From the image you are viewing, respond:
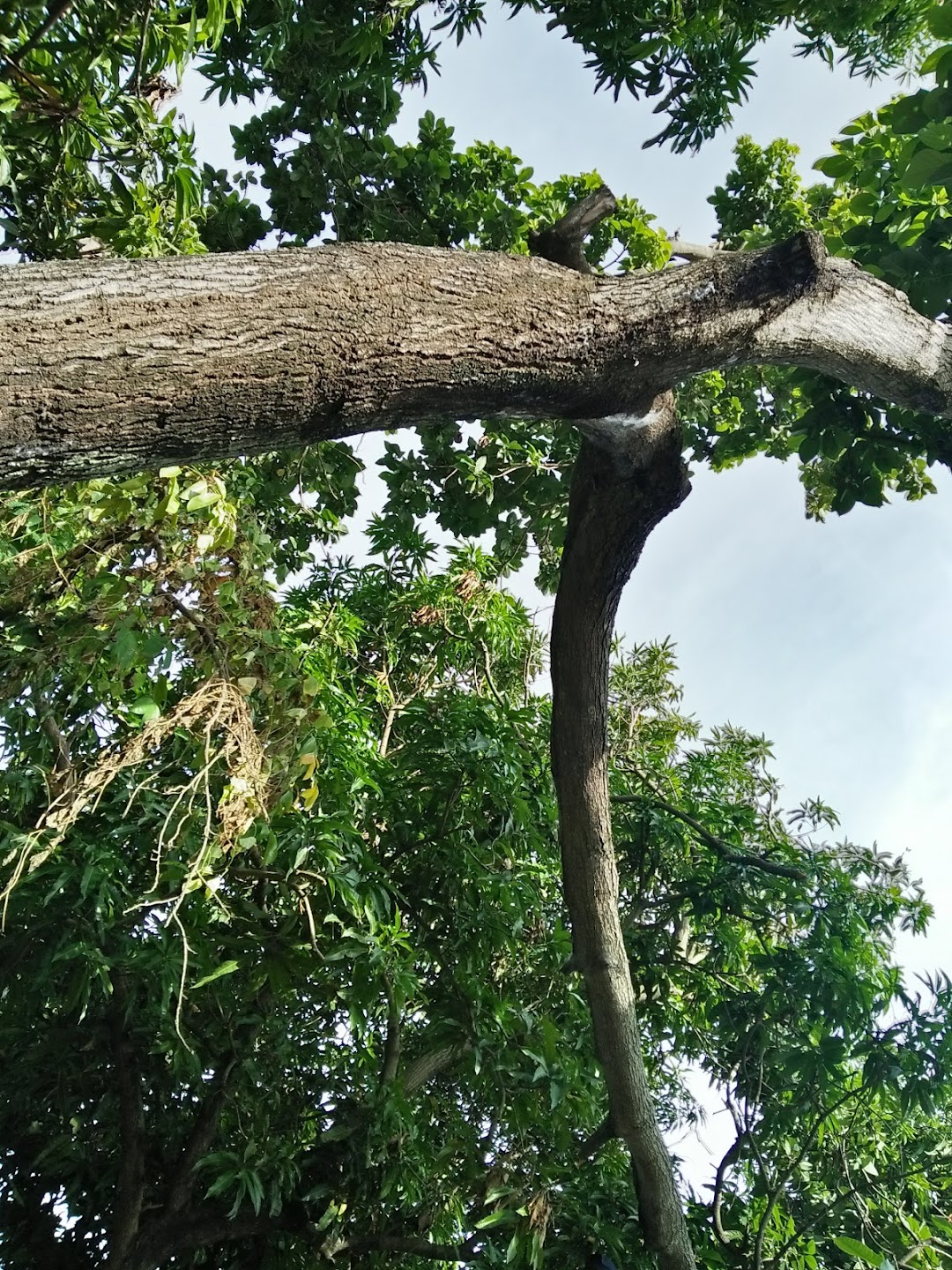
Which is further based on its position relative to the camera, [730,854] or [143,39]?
[730,854]

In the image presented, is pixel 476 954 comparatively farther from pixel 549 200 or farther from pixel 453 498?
pixel 549 200

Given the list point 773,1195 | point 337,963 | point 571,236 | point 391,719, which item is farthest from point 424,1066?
point 571,236

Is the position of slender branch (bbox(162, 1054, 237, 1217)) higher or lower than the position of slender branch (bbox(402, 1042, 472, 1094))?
lower

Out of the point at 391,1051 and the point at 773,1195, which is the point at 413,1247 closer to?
the point at 391,1051

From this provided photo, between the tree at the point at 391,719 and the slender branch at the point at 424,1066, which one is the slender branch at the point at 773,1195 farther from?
the slender branch at the point at 424,1066

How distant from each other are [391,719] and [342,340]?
3011mm

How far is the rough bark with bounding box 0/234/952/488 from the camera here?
4.41 feet

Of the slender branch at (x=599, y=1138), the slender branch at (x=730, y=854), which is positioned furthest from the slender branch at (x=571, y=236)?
the slender branch at (x=599, y=1138)

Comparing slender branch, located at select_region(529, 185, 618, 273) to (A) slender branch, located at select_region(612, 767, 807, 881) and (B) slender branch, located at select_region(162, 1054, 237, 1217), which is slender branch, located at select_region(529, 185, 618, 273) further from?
(B) slender branch, located at select_region(162, 1054, 237, 1217)

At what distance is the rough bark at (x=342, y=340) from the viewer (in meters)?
1.34

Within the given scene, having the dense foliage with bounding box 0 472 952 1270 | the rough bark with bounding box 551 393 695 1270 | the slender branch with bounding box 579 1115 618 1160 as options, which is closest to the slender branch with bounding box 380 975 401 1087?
the dense foliage with bounding box 0 472 952 1270

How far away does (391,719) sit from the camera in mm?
4477

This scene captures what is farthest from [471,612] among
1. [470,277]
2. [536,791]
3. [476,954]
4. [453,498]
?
[470,277]

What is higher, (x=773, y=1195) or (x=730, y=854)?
(x=730, y=854)
